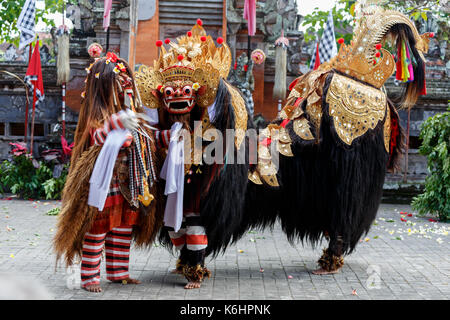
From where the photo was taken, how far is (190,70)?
457cm

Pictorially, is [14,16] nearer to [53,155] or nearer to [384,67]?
[53,155]

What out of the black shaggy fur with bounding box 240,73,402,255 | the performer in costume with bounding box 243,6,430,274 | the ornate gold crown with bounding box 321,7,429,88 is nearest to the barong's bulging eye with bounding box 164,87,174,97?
the performer in costume with bounding box 243,6,430,274

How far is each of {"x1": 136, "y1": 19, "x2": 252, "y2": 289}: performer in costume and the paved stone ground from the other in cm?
43

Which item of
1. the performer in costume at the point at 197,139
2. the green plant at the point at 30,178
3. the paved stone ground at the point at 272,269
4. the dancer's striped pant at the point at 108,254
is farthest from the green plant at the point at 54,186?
the performer in costume at the point at 197,139

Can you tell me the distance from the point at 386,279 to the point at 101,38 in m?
8.18

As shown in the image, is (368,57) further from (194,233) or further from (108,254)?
(108,254)

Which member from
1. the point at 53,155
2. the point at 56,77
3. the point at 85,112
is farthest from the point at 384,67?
the point at 56,77

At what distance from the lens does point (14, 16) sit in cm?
1493

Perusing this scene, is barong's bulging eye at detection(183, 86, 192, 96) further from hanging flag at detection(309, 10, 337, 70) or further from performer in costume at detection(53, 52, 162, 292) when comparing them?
hanging flag at detection(309, 10, 337, 70)

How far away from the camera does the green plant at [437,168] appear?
8.79 metres

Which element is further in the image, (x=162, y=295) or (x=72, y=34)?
(x=72, y=34)

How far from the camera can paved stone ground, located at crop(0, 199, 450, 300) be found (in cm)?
450

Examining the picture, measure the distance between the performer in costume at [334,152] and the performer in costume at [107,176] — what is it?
3.54ft

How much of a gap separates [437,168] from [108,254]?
6339mm
